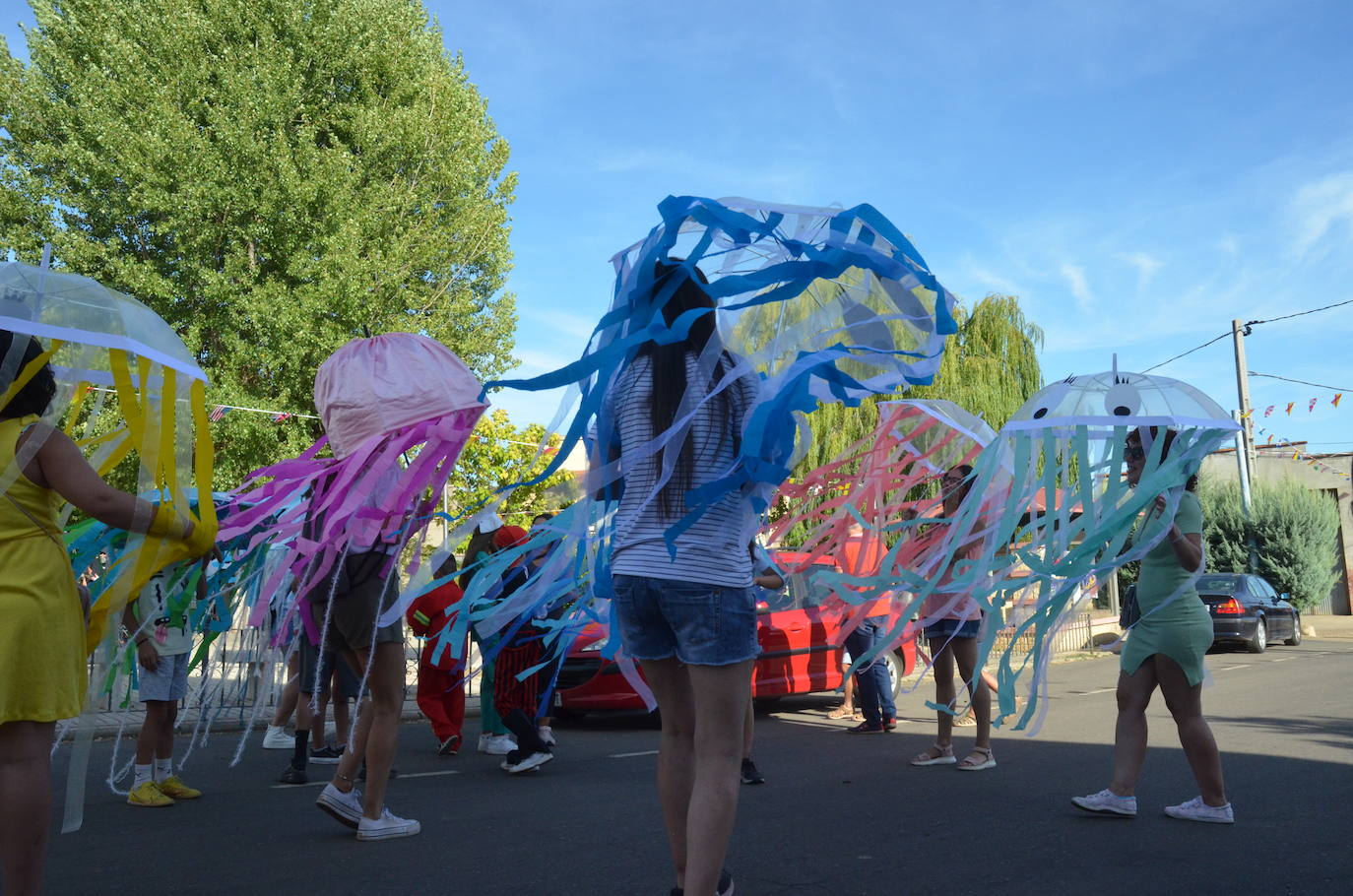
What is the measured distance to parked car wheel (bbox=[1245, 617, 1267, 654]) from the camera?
55.3 ft

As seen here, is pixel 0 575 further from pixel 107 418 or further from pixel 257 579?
pixel 257 579

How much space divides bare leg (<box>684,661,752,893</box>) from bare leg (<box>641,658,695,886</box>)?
185mm

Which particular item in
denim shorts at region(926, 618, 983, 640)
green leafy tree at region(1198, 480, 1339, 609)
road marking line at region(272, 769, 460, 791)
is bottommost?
road marking line at region(272, 769, 460, 791)

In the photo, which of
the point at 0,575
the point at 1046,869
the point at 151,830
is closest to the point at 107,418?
A: the point at 0,575

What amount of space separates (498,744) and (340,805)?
3.23 meters

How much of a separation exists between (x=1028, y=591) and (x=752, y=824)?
174cm

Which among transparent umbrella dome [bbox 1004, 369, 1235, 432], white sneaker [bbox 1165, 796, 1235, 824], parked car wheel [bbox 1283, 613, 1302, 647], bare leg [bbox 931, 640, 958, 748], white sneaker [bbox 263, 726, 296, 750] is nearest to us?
transparent umbrella dome [bbox 1004, 369, 1235, 432]

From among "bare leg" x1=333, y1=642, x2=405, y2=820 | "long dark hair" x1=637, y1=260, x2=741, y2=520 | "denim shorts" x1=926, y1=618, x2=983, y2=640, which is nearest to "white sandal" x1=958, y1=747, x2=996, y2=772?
"denim shorts" x1=926, y1=618, x2=983, y2=640

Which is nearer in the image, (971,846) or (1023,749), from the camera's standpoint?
(971,846)

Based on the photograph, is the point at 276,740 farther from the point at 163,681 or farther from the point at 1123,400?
the point at 1123,400

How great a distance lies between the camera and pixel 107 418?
13.2 feet

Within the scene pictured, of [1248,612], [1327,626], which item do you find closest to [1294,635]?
[1248,612]

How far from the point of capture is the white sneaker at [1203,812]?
14.5 feet

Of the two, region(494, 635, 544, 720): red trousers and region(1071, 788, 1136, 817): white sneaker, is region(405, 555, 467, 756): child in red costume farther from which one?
region(1071, 788, 1136, 817): white sneaker
